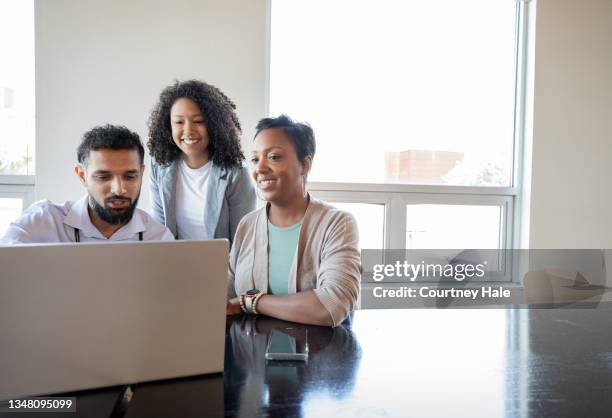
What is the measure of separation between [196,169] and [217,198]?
19cm

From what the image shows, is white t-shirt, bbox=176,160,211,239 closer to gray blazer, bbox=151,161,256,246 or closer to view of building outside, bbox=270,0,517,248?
gray blazer, bbox=151,161,256,246

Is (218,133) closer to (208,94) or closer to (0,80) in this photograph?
(208,94)

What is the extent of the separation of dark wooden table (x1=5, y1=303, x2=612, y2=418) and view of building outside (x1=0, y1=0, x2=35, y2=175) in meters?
2.26

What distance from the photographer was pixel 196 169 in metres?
2.12

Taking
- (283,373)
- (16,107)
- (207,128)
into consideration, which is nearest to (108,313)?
(283,373)

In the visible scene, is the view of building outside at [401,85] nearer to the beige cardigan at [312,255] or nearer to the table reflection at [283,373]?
the beige cardigan at [312,255]

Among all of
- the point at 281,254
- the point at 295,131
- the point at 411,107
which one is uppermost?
the point at 411,107

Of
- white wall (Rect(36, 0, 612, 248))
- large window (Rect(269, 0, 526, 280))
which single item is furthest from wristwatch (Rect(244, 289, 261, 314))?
large window (Rect(269, 0, 526, 280))

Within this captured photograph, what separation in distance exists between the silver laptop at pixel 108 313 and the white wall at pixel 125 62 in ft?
6.74

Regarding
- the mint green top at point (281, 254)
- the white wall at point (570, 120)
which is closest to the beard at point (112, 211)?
the mint green top at point (281, 254)

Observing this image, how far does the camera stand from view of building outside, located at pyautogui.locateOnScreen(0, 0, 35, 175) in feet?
9.39

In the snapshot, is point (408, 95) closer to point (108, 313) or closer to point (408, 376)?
point (408, 376)

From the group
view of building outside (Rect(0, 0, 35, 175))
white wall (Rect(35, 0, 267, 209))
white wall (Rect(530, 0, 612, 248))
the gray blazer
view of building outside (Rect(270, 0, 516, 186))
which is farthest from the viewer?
white wall (Rect(530, 0, 612, 248))

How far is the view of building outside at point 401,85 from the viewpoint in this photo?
3154 mm
